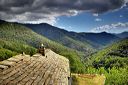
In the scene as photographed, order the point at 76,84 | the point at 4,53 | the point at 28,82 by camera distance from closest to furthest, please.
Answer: the point at 28,82, the point at 76,84, the point at 4,53

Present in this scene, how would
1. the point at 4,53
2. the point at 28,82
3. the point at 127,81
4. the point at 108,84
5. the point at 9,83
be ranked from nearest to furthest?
the point at 9,83, the point at 28,82, the point at 108,84, the point at 127,81, the point at 4,53

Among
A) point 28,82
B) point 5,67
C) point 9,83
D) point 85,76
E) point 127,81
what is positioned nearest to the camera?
point 9,83

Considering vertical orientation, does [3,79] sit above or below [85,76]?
above

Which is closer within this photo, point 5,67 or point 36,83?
point 36,83

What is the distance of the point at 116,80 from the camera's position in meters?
93.6

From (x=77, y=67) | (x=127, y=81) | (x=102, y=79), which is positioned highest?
(x=102, y=79)

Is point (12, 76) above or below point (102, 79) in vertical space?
above

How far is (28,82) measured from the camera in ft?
28.6

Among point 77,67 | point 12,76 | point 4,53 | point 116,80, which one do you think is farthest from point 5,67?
point 4,53

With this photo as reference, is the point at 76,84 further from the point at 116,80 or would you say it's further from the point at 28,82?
the point at 116,80

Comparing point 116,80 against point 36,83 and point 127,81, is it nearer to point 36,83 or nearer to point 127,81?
point 127,81

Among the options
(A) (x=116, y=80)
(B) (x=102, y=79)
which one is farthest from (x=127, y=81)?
(B) (x=102, y=79)

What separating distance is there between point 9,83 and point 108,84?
79.1 meters

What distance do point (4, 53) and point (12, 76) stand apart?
153m
